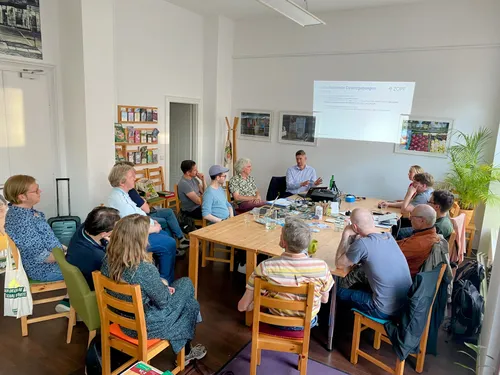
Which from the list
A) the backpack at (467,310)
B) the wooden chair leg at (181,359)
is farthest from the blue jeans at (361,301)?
the wooden chair leg at (181,359)

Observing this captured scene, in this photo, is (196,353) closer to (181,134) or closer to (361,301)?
(361,301)

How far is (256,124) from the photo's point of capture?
6.82m

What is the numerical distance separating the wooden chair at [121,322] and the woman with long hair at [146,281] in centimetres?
4

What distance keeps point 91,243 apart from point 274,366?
149cm

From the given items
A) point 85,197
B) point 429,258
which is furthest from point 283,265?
point 85,197

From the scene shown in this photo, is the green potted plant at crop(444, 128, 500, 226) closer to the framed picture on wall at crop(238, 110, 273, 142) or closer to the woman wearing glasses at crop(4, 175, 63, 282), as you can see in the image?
the framed picture on wall at crop(238, 110, 273, 142)

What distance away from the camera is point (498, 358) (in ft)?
6.34

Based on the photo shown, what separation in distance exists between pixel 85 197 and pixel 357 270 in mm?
Answer: 3509

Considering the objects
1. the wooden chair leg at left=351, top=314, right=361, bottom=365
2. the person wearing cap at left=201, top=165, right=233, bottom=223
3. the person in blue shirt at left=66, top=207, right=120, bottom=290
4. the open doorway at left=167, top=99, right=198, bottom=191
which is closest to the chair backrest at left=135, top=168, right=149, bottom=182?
the open doorway at left=167, top=99, right=198, bottom=191

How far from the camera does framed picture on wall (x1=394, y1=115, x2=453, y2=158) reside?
5219 mm

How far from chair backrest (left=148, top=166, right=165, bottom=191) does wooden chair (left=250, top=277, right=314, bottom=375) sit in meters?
4.08

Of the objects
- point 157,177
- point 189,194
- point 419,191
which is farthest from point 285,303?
point 157,177

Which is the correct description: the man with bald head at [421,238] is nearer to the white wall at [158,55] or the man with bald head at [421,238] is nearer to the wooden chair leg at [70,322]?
the wooden chair leg at [70,322]

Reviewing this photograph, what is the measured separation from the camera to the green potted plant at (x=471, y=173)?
4629mm
